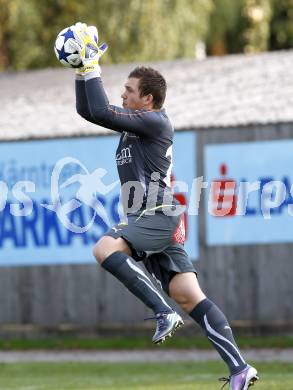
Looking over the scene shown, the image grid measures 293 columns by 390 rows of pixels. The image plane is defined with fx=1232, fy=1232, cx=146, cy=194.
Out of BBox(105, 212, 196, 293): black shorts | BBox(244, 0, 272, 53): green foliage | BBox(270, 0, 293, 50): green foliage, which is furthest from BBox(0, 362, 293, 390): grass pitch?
BBox(270, 0, 293, 50): green foliage

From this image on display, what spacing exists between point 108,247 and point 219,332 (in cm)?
103

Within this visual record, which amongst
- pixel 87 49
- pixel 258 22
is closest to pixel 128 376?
pixel 87 49

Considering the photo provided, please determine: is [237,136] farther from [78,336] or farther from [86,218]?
[78,336]

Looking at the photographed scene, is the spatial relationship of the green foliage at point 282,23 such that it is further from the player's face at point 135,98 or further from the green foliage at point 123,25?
the player's face at point 135,98

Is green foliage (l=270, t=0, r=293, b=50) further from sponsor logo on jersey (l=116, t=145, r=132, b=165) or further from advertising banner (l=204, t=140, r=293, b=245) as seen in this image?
sponsor logo on jersey (l=116, t=145, r=132, b=165)

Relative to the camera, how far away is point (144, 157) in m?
9.10

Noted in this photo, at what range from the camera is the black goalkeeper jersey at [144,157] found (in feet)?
29.5

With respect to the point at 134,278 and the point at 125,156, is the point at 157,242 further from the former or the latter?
the point at 125,156

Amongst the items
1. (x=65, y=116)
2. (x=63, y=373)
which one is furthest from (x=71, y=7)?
(x=63, y=373)

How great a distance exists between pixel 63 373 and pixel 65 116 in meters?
5.77

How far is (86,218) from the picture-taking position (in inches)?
676

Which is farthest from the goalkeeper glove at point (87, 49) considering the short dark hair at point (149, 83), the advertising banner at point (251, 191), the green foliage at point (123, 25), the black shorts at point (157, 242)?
the green foliage at point (123, 25)

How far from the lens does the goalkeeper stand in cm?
879

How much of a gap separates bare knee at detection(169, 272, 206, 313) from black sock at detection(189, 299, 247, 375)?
0.05 m
